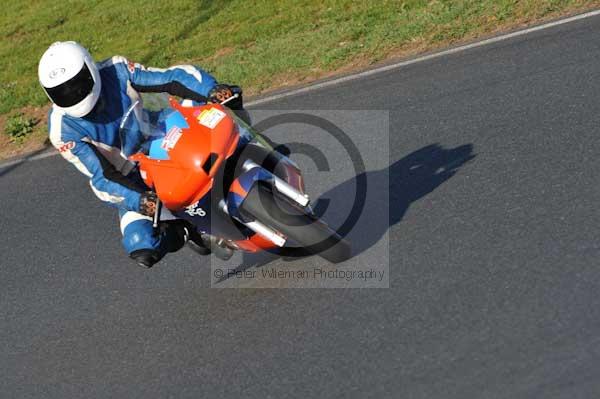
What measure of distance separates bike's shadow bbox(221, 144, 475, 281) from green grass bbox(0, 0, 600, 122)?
9.65 feet

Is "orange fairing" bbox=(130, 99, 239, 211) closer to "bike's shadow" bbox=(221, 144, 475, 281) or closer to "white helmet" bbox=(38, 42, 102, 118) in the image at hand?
"white helmet" bbox=(38, 42, 102, 118)

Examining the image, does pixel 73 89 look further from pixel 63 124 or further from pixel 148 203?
pixel 148 203

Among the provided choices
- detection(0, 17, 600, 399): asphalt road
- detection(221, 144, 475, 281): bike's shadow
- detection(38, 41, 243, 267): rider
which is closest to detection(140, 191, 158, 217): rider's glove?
detection(38, 41, 243, 267): rider

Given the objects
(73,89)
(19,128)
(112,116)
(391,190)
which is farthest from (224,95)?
(19,128)

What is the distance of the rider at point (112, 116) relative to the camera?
6.25 m

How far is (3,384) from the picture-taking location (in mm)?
6754

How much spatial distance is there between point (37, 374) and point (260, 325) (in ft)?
5.23

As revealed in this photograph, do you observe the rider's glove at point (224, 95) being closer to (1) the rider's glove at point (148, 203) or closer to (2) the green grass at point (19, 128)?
(1) the rider's glove at point (148, 203)

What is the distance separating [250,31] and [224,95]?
23.2 ft

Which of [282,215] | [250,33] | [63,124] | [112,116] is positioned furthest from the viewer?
[250,33]

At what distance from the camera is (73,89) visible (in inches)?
247

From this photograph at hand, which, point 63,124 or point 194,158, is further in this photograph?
point 63,124

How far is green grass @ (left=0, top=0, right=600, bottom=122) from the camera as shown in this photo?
1103cm

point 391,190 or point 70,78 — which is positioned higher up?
point 70,78
